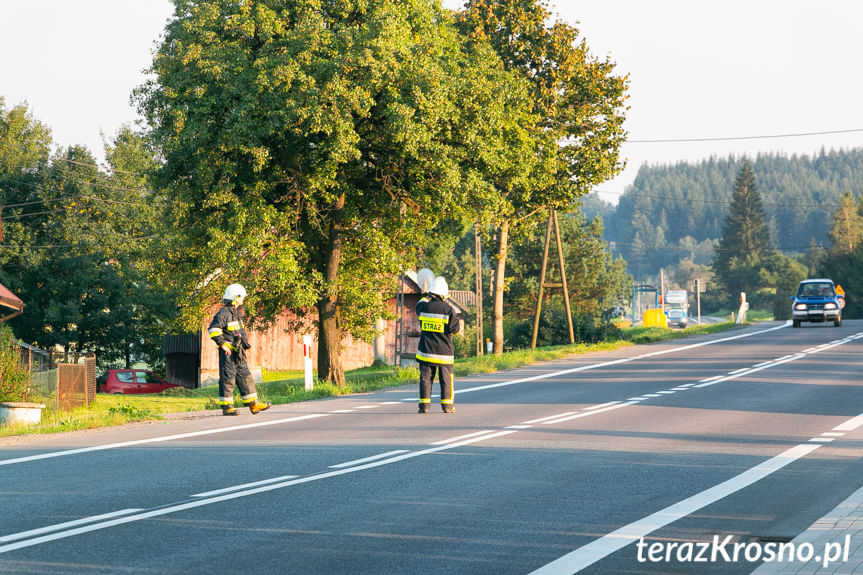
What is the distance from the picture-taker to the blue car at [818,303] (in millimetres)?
43750

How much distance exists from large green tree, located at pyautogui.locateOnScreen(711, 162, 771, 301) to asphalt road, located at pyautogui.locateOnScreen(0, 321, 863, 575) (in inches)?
5100

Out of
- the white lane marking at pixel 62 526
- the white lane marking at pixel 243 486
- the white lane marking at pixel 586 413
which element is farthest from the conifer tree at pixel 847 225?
the white lane marking at pixel 62 526

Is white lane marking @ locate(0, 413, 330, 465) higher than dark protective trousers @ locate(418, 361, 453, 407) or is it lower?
lower

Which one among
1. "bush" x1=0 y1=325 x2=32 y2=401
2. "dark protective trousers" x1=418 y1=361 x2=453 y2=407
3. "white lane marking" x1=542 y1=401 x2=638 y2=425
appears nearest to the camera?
"white lane marking" x1=542 y1=401 x2=638 y2=425

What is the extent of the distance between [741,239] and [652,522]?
476 ft

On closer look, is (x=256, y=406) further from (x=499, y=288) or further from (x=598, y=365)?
(x=499, y=288)

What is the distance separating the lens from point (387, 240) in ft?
86.6

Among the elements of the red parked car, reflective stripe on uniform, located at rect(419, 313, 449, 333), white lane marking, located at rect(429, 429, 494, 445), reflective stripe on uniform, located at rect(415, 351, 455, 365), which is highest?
reflective stripe on uniform, located at rect(419, 313, 449, 333)

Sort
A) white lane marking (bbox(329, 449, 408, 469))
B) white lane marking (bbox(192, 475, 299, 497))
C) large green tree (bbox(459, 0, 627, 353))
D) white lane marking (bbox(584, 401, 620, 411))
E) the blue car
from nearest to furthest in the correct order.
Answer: white lane marking (bbox(192, 475, 299, 497))
white lane marking (bbox(329, 449, 408, 469))
white lane marking (bbox(584, 401, 620, 411))
large green tree (bbox(459, 0, 627, 353))
the blue car

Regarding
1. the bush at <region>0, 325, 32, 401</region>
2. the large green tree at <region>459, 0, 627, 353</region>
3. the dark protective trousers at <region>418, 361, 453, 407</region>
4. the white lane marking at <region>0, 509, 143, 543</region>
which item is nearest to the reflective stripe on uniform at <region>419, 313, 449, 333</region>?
the dark protective trousers at <region>418, 361, 453, 407</region>

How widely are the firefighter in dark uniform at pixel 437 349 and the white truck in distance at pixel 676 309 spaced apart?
8493cm

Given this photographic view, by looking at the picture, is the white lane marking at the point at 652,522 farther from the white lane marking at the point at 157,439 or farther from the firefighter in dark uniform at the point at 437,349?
the white lane marking at the point at 157,439

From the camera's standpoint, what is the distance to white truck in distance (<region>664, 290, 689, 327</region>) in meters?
98.9

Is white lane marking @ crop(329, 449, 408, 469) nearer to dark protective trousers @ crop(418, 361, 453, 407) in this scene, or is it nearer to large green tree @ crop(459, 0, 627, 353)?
dark protective trousers @ crop(418, 361, 453, 407)
